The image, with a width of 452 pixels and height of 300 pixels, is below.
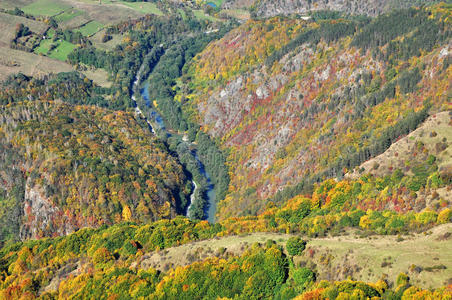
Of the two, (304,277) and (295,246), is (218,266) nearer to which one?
(295,246)

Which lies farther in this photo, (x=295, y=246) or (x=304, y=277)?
(x=295, y=246)

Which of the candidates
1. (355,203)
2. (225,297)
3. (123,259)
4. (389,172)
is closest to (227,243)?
(225,297)

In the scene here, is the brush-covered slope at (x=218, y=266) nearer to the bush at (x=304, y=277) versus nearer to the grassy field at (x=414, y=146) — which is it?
the bush at (x=304, y=277)

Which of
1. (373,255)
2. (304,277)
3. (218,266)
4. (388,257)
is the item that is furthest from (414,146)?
(218,266)

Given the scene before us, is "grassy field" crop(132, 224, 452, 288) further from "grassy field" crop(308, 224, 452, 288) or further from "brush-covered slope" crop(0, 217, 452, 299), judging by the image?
"brush-covered slope" crop(0, 217, 452, 299)

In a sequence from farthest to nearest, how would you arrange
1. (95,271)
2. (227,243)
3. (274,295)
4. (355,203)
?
1. (355,203)
2. (95,271)
3. (227,243)
4. (274,295)

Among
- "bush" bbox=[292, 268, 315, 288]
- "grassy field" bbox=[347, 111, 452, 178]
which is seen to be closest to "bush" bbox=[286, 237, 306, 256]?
"bush" bbox=[292, 268, 315, 288]

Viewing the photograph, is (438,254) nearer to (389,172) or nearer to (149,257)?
(389,172)
